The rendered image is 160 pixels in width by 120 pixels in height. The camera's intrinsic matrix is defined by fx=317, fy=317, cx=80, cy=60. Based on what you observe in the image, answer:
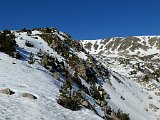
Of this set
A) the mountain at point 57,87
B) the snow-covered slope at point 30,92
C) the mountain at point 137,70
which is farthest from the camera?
the mountain at point 137,70

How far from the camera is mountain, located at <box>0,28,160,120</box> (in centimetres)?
1539

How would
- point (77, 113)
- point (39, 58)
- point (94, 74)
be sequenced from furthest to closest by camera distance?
1. point (94, 74)
2. point (39, 58)
3. point (77, 113)

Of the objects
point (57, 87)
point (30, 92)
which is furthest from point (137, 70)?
point (30, 92)

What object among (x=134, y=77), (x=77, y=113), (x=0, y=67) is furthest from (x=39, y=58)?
(x=134, y=77)

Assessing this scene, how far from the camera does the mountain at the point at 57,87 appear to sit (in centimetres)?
1539

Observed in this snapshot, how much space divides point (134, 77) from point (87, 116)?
122 feet

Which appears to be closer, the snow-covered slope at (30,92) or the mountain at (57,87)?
the snow-covered slope at (30,92)

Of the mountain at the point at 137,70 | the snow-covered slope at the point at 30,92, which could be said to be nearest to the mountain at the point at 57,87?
the snow-covered slope at the point at 30,92

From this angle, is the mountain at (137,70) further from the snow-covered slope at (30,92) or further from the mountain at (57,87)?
the snow-covered slope at (30,92)

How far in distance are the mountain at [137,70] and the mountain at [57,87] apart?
18cm

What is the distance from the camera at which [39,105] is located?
50.5 ft

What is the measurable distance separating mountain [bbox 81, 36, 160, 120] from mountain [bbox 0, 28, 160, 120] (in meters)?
0.18

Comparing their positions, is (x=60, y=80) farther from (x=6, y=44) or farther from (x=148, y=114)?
(x=148, y=114)

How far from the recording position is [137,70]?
59.8 m
